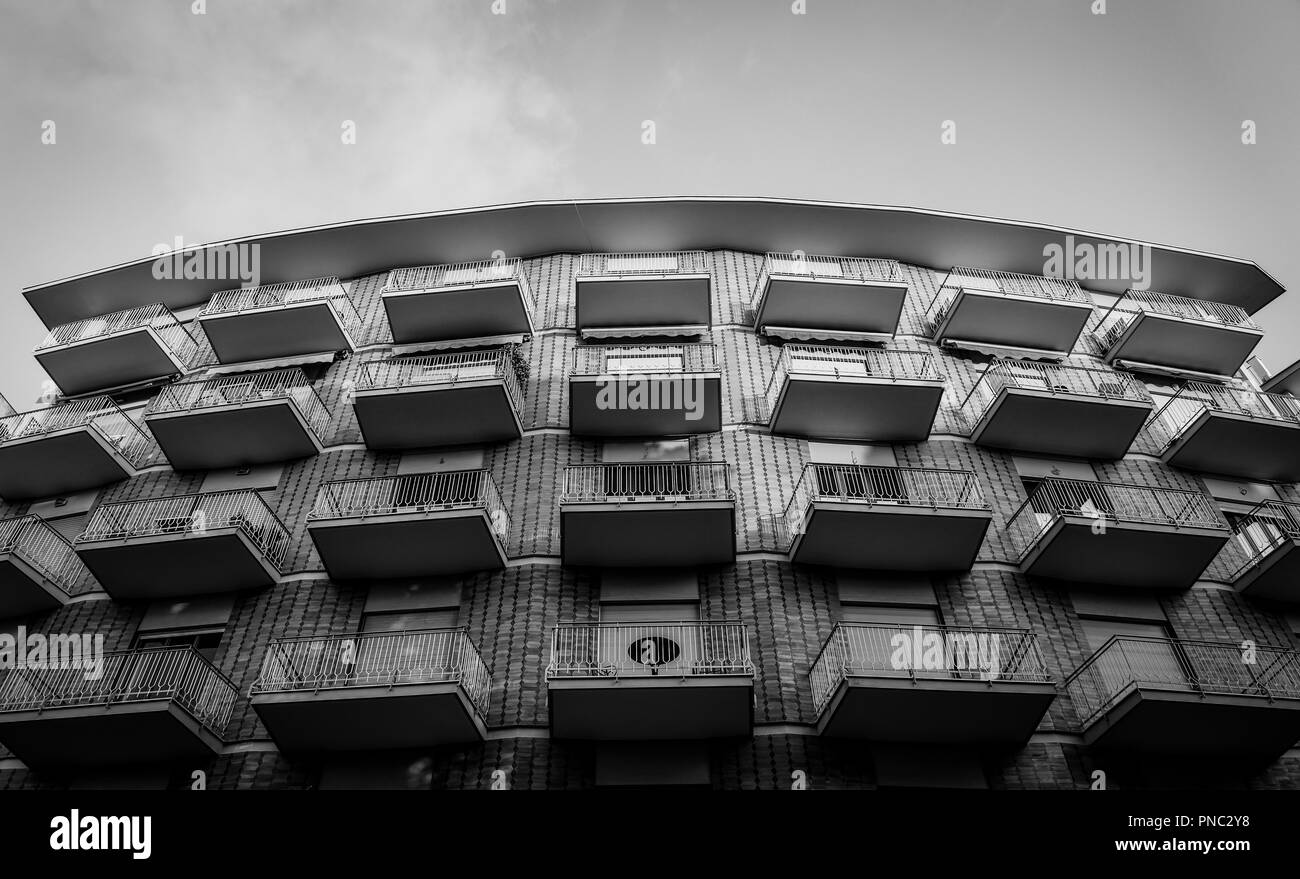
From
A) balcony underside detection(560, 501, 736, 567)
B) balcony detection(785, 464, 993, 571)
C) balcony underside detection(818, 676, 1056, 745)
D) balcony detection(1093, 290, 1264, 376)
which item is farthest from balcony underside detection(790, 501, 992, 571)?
balcony detection(1093, 290, 1264, 376)

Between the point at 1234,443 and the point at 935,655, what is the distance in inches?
362

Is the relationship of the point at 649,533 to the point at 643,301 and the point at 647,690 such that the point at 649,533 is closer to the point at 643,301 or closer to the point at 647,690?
the point at 647,690

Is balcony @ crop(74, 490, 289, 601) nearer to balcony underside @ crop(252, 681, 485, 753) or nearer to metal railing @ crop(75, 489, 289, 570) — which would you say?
metal railing @ crop(75, 489, 289, 570)

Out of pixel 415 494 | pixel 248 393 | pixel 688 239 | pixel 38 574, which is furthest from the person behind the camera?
pixel 688 239

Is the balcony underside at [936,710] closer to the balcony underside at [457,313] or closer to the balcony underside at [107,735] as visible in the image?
the balcony underside at [107,735]

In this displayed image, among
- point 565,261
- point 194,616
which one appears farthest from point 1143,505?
point 194,616

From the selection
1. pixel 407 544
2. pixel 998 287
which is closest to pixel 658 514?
pixel 407 544

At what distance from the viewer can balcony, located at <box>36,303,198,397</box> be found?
20.3 metres

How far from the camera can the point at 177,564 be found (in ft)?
49.2

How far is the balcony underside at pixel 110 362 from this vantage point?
66.6 ft

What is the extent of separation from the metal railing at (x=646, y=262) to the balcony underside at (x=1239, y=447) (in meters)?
11.0
